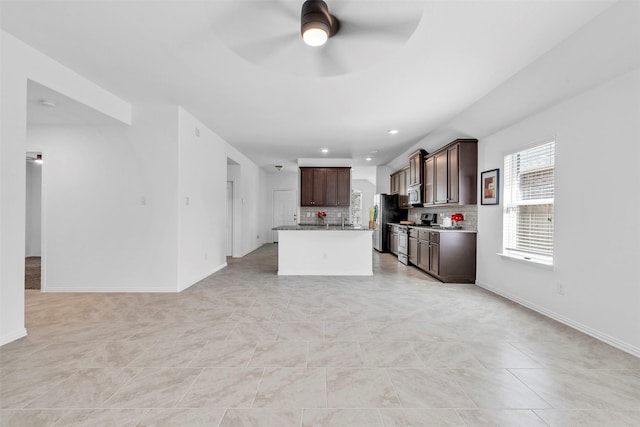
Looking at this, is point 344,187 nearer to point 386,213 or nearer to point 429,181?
point 386,213

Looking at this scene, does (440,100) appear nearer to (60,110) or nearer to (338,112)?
(338,112)

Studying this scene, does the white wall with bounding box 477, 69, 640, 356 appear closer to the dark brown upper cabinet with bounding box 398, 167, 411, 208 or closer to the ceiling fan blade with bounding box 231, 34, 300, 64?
the ceiling fan blade with bounding box 231, 34, 300, 64

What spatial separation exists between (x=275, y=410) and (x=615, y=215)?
330cm

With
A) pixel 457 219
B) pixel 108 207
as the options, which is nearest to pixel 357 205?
pixel 457 219

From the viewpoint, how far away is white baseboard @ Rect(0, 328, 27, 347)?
2.46 m

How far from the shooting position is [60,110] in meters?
3.43

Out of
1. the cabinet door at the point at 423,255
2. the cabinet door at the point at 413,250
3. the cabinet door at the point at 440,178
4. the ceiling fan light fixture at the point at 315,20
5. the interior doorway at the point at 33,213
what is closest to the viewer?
the ceiling fan light fixture at the point at 315,20

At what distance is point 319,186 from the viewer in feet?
24.0

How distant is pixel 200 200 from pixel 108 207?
4.14 feet

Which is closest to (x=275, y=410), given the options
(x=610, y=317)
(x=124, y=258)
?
(x=610, y=317)

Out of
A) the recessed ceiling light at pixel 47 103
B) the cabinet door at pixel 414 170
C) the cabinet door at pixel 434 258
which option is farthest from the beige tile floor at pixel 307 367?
the cabinet door at pixel 414 170

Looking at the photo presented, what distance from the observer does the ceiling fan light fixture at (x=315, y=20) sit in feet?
4.97

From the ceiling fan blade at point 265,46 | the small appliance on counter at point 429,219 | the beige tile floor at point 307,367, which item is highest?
the ceiling fan blade at point 265,46

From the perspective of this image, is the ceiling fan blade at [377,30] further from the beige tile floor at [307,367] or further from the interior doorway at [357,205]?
the interior doorway at [357,205]
